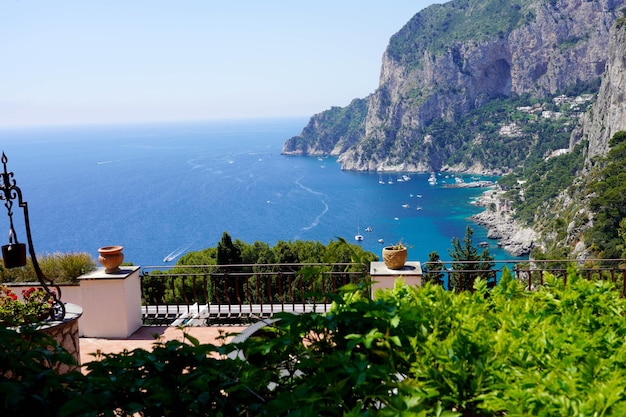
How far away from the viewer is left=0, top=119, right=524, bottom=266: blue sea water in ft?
237

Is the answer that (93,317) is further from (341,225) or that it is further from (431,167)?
(431,167)

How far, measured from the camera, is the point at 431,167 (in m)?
122

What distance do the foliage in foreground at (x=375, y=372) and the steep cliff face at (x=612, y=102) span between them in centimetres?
7352

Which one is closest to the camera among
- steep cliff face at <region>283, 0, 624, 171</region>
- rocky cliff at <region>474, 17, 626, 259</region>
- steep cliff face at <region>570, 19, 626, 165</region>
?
rocky cliff at <region>474, 17, 626, 259</region>

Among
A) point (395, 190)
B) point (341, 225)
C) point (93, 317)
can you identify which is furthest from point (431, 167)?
point (93, 317)

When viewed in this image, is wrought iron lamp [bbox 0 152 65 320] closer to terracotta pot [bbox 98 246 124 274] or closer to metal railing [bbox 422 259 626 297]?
terracotta pot [bbox 98 246 124 274]

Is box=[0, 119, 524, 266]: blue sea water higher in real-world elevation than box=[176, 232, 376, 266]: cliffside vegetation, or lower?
lower

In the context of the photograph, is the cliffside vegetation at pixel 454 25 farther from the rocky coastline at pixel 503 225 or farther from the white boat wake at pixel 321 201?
the white boat wake at pixel 321 201

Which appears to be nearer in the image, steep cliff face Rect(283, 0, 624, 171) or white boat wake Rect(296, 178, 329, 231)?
white boat wake Rect(296, 178, 329, 231)

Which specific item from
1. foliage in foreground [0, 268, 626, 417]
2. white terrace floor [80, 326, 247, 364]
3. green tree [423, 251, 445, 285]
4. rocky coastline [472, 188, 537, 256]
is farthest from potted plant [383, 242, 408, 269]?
rocky coastline [472, 188, 537, 256]

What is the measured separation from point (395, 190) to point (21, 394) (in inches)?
4129

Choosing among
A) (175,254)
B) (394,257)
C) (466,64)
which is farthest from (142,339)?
(466,64)

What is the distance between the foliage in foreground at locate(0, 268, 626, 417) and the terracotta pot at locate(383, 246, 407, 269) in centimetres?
357

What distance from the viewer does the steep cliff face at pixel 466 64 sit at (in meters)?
117
